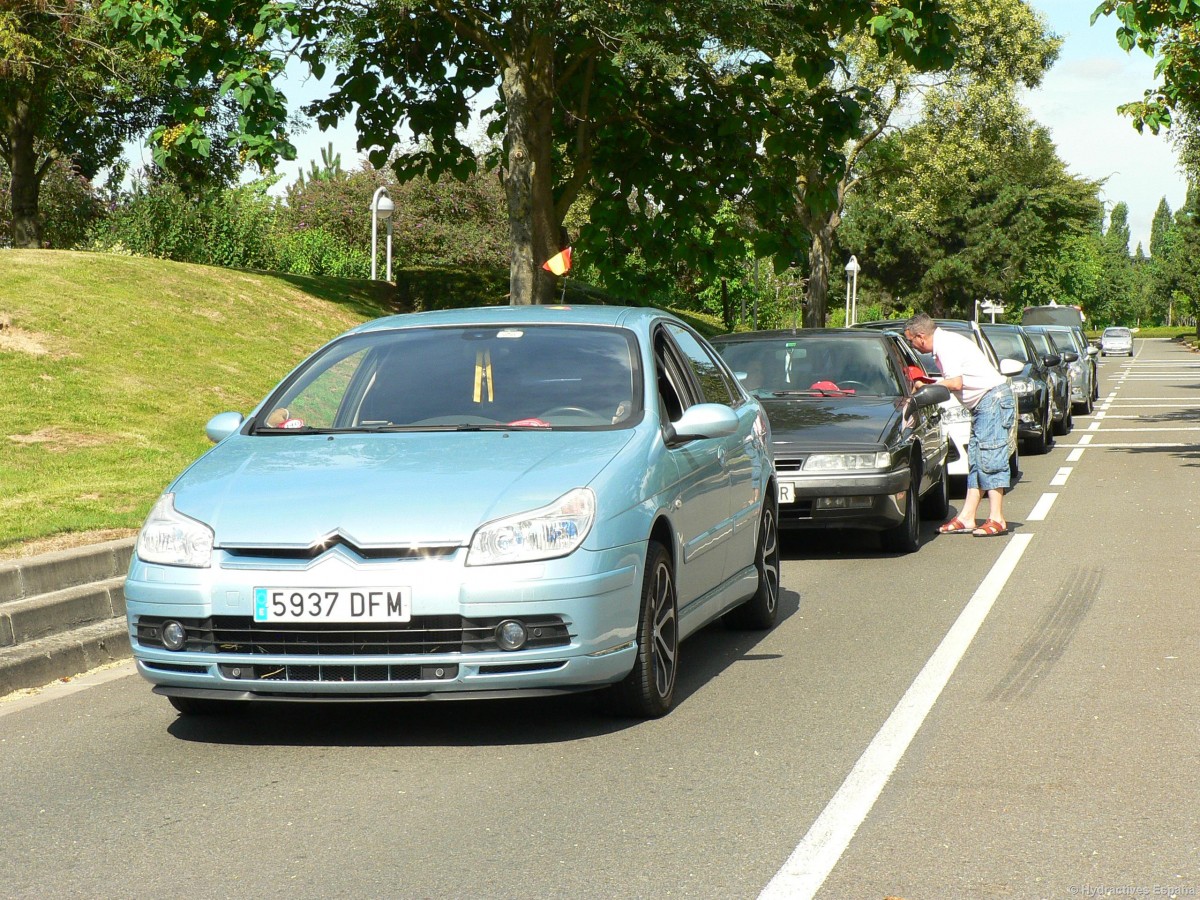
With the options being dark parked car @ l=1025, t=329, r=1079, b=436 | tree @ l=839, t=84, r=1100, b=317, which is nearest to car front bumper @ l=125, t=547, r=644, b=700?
dark parked car @ l=1025, t=329, r=1079, b=436

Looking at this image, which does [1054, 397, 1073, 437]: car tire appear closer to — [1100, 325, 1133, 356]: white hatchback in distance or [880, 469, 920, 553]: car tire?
[880, 469, 920, 553]: car tire

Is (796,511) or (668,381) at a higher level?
(668,381)

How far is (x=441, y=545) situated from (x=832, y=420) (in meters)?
6.65

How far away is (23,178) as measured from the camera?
3638cm

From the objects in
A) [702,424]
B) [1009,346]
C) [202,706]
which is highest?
[702,424]

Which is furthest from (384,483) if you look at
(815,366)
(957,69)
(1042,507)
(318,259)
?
(957,69)

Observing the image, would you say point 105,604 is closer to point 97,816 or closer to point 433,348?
point 433,348

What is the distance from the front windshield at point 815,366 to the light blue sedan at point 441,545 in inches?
234

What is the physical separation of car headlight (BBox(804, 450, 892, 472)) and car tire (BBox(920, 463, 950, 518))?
2282 millimetres

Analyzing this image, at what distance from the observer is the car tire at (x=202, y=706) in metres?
6.39

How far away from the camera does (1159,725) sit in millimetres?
6184

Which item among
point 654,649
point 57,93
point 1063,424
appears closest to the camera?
point 654,649

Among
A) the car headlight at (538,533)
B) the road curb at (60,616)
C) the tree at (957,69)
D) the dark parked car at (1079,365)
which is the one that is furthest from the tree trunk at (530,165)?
the tree at (957,69)

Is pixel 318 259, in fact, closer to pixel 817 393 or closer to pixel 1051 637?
pixel 817 393
